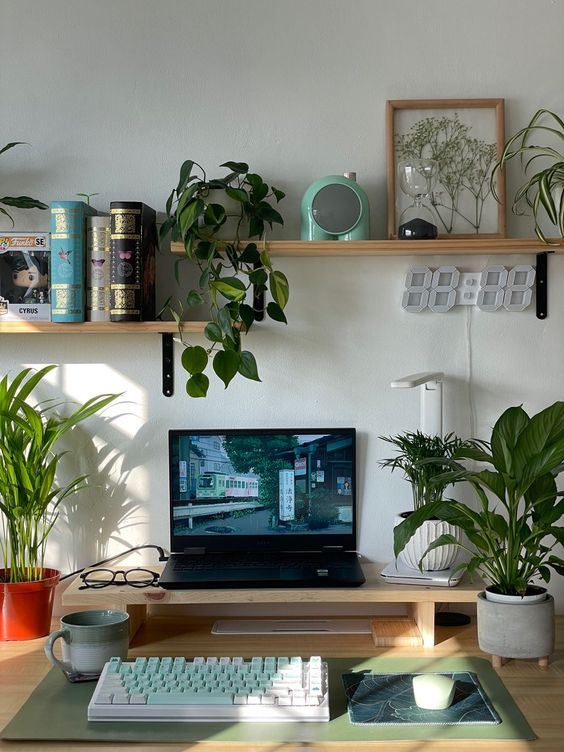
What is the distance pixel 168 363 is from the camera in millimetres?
2336

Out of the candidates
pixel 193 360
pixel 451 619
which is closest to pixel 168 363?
pixel 193 360

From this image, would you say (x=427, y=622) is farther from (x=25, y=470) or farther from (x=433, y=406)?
(x=25, y=470)

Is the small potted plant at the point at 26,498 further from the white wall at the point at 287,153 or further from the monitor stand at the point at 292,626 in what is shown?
the monitor stand at the point at 292,626

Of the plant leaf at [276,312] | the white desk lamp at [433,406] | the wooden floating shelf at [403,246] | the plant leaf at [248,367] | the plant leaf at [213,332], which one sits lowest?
the white desk lamp at [433,406]

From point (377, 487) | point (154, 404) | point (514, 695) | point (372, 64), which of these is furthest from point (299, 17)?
point (514, 695)

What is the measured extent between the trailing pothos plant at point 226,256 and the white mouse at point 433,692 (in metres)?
0.76

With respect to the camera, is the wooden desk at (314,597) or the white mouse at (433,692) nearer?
the white mouse at (433,692)

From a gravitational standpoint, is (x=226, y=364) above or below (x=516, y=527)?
above

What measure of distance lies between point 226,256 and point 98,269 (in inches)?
12.2

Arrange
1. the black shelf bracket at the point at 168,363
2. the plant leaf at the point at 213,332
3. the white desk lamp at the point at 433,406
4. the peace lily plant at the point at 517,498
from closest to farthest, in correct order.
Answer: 1. the peace lily plant at the point at 517,498
2. the plant leaf at the point at 213,332
3. the white desk lamp at the point at 433,406
4. the black shelf bracket at the point at 168,363

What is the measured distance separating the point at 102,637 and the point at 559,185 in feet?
4.89

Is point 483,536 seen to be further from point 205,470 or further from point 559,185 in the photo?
point 559,185

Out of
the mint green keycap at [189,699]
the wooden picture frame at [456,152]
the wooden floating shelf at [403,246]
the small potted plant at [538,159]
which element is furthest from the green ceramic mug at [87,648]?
the small potted plant at [538,159]

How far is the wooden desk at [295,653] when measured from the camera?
146cm
